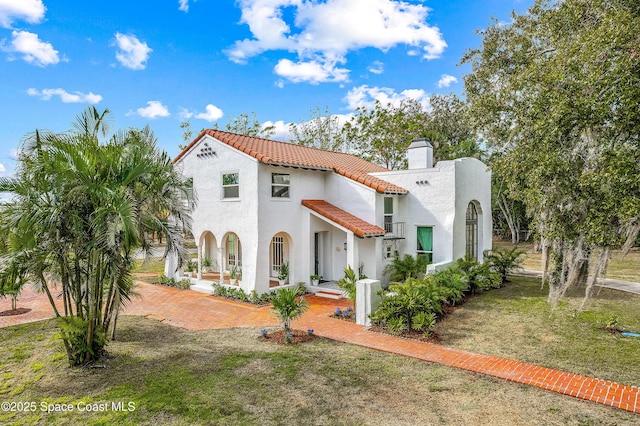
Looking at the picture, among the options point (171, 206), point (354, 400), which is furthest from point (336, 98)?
point (354, 400)

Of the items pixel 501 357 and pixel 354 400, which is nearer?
pixel 354 400

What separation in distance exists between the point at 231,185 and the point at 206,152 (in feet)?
8.13

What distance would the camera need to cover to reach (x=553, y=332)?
447 inches

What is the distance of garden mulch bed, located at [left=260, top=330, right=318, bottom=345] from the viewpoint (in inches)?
420

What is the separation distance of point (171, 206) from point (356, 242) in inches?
346

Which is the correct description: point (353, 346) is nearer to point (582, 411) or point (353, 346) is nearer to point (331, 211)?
point (582, 411)

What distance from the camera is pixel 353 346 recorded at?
10.3 meters

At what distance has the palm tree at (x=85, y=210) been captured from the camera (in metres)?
7.67

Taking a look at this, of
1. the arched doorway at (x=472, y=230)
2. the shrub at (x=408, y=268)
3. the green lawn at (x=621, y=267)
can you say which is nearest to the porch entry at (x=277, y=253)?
the shrub at (x=408, y=268)

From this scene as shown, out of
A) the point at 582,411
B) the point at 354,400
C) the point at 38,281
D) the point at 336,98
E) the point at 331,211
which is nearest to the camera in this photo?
the point at 582,411

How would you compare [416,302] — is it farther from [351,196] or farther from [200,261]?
[200,261]

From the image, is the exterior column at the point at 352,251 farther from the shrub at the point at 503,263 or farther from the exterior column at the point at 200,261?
the shrub at the point at 503,263

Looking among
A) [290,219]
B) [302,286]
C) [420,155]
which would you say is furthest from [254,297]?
[420,155]

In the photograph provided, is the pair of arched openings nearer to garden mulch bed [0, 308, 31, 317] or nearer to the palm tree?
garden mulch bed [0, 308, 31, 317]
